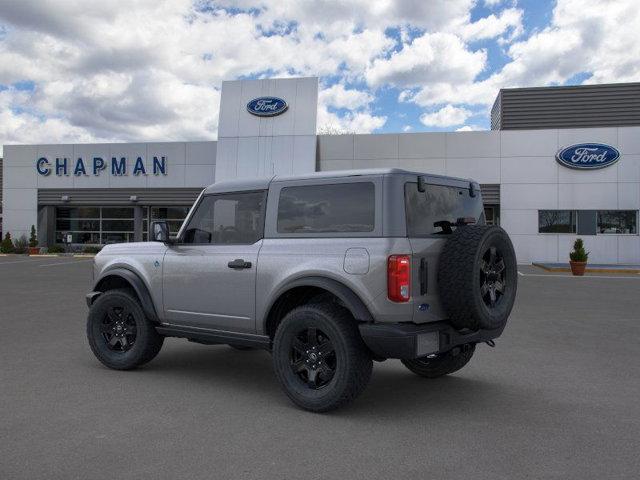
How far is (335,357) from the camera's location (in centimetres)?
481

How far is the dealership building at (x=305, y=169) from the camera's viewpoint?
25.8m

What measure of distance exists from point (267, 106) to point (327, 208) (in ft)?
78.7

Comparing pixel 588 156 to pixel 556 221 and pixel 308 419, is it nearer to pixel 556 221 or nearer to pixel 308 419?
pixel 556 221

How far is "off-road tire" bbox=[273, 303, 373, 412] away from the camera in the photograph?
4.59 meters

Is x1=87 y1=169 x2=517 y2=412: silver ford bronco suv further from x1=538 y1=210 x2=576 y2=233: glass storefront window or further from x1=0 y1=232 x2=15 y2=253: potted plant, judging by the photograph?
x1=0 y1=232 x2=15 y2=253: potted plant

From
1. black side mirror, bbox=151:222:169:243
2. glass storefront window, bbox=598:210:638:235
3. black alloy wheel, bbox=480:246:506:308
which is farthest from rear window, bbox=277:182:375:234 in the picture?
glass storefront window, bbox=598:210:638:235

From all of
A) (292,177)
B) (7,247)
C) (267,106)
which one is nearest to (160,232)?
(292,177)

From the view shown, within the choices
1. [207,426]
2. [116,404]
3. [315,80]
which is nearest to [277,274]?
[207,426]

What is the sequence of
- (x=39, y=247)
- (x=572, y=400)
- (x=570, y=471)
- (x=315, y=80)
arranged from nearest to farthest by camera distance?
(x=570, y=471), (x=572, y=400), (x=315, y=80), (x=39, y=247)

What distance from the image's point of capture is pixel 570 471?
364 centimetres

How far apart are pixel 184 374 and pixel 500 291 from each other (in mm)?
3279

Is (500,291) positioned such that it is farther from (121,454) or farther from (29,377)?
(29,377)

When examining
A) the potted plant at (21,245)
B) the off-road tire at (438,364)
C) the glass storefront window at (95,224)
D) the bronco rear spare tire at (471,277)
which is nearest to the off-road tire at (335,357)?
the bronco rear spare tire at (471,277)

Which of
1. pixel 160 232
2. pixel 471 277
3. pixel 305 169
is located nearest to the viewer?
pixel 471 277
